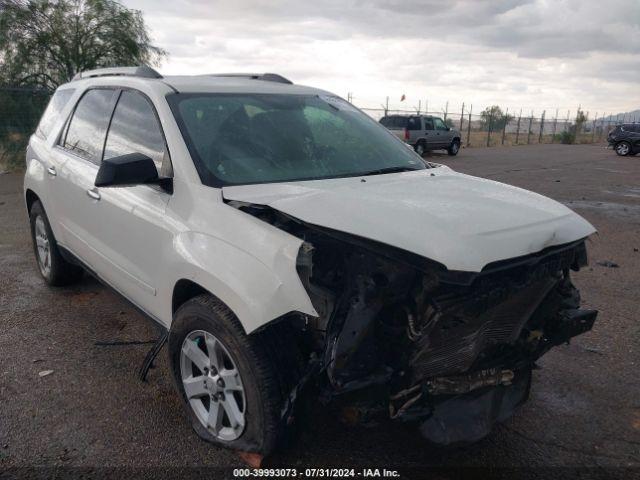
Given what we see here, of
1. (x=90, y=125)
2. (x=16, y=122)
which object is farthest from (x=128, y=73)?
(x=16, y=122)

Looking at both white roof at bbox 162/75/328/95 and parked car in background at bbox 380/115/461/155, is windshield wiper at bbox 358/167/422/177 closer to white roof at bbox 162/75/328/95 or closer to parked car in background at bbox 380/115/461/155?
white roof at bbox 162/75/328/95

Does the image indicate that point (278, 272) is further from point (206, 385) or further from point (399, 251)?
point (206, 385)

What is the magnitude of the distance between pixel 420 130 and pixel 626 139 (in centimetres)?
1046

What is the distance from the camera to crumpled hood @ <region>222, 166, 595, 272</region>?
7.13 feet

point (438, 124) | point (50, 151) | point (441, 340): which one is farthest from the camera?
point (438, 124)

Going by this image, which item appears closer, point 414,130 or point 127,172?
point 127,172

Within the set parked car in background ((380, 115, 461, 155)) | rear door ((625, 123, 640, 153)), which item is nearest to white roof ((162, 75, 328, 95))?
parked car in background ((380, 115, 461, 155))

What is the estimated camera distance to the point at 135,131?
336cm

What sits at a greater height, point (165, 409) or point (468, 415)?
point (468, 415)

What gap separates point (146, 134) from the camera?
3.25 m

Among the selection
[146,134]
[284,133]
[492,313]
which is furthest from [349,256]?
[146,134]

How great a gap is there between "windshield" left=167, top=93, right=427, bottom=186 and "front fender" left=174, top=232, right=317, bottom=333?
1.54ft

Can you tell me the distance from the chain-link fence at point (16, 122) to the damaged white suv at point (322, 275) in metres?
13.4

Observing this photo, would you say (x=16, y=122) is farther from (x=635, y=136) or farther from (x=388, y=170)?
(x=635, y=136)
